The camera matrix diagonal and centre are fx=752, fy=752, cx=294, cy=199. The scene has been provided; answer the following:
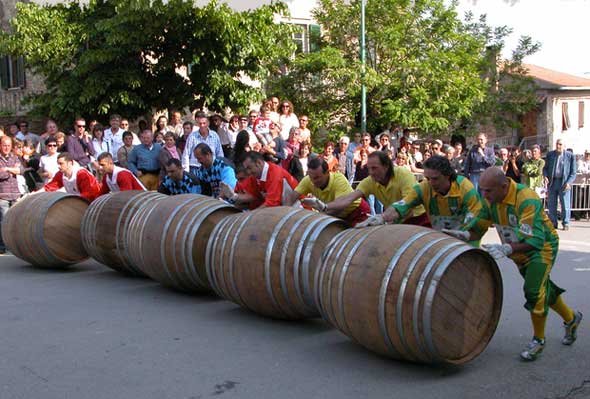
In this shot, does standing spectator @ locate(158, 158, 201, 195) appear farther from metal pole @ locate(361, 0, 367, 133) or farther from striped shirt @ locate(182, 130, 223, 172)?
metal pole @ locate(361, 0, 367, 133)

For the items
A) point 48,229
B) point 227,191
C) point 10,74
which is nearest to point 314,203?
point 227,191

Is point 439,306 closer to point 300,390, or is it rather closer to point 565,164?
point 300,390

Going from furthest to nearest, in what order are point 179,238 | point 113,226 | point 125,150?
point 125,150, point 113,226, point 179,238

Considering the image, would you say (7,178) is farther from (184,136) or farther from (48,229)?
(184,136)

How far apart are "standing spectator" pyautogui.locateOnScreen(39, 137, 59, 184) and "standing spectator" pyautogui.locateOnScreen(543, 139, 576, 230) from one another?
29.8ft

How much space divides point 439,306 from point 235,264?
2032 mm

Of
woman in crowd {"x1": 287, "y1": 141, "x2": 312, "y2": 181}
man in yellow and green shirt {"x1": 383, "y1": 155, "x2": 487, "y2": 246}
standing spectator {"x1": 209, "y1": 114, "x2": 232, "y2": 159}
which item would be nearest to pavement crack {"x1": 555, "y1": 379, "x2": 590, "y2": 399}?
man in yellow and green shirt {"x1": 383, "y1": 155, "x2": 487, "y2": 246}

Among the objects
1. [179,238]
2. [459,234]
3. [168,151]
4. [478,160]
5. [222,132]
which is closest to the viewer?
[459,234]

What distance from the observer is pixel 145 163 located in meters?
11.9

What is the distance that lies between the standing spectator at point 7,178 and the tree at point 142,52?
4366 millimetres

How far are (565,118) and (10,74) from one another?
33.0 metres

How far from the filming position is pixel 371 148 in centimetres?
1502

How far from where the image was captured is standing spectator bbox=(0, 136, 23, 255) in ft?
36.5

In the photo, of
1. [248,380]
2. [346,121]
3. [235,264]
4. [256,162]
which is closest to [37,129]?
[346,121]
